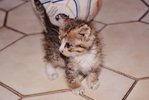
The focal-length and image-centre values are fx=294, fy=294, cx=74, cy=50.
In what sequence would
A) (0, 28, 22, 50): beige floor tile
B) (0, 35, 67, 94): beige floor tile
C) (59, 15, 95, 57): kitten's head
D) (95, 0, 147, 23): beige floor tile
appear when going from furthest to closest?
(95, 0, 147, 23): beige floor tile → (0, 28, 22, 50): beige floor tile → (0, 35, 67, 94): beige floor tile → (59, 15, 95, 57): kitten's head

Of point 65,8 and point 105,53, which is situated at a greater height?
point 65,8

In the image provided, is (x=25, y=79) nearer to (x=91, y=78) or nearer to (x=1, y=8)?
(x=91, y=78)

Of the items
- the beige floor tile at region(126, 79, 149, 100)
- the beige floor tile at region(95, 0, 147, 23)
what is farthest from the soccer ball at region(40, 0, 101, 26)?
the beige floor tile at region(126, 79, 149, 100)

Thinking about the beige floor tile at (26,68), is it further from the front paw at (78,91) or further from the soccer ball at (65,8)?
the soccer ball at (65,8)

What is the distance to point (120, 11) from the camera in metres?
1.79

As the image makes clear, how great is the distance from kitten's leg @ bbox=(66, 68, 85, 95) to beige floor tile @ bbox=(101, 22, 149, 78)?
0.21m

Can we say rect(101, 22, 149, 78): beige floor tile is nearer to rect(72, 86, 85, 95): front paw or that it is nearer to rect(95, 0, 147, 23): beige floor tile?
rect(95, 0, 147, 23): beige floor tile

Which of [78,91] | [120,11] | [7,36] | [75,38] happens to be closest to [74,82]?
[78,91]

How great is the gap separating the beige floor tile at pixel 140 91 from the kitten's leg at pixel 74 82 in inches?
8.1

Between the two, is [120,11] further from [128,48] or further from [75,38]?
[75,38]

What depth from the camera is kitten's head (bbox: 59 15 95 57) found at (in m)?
1.05

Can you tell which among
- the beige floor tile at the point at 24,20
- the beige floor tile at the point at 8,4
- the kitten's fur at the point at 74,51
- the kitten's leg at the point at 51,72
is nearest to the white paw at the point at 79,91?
the kitten's fur at the point at 74,51

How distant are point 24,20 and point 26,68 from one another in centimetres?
47

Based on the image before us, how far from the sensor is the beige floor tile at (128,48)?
136 cm
